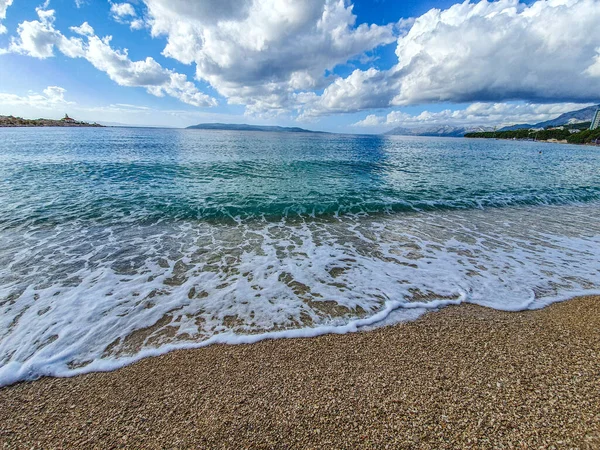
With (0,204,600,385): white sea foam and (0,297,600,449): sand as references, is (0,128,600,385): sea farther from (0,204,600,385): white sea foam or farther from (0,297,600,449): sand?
(0,297,600,449): sand

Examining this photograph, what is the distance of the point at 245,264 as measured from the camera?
321 inches

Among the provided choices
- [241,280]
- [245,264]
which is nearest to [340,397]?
[241,280]

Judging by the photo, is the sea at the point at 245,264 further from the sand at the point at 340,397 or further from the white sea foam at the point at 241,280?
the sand at the point at 340,397

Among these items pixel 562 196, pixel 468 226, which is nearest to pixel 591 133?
pixel 562 196

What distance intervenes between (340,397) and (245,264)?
5.23 metres

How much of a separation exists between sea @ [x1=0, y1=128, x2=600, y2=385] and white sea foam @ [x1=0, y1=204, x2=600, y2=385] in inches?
1.7

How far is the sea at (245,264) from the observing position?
5.25 metres

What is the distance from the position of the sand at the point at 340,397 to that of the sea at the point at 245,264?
0.59 m

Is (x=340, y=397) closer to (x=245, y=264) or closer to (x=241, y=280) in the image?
(x=241, y=280)

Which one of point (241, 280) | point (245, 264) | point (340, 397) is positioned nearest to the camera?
point (340, 397)

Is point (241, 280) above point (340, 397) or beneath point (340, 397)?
beneath

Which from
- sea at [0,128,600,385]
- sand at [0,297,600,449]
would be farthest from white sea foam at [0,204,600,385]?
sand at [0,297,600,449]

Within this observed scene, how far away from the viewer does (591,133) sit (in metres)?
136

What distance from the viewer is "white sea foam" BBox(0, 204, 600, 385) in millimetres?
5082
